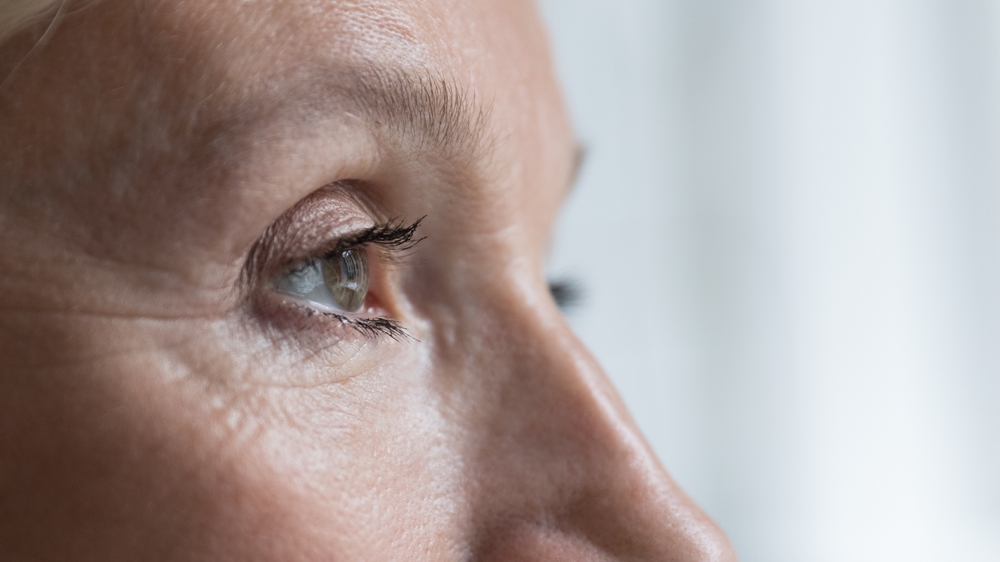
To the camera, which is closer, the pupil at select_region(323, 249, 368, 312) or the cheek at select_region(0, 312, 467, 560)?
the cheek at select_region(0, 312, 467, 560)

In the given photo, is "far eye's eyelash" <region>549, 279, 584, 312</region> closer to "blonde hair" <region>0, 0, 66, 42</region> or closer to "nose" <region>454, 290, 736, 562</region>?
"nose" <region>454, 290, 736, 562</region>

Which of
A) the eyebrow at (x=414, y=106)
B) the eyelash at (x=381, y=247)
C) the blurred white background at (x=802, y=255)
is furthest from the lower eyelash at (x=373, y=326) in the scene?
the blurred white background at (x=802, y=255)

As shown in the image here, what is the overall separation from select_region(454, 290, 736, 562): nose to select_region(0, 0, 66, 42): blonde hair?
0.31 meters

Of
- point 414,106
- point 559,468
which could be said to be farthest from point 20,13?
point 559,468

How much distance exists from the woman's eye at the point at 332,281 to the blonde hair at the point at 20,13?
182 millimetres

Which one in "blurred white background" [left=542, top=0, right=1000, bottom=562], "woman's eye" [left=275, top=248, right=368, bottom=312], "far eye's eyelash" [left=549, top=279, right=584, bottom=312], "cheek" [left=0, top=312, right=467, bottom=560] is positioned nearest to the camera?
"cheek" [left=0, top=312, right=467, bottom=560]

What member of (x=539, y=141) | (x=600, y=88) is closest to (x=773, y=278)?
(x=600, y=88)

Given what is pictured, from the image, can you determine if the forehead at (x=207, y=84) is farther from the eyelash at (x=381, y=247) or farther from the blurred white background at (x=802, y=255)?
the blurred white background at (x=802, y=255)

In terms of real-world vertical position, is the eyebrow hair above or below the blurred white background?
below

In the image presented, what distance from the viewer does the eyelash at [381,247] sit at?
0.51 meters

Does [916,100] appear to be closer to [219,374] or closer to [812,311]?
[812,311]

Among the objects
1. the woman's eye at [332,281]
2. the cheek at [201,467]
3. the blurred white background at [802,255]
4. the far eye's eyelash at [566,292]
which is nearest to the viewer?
the cheek at [201,467]

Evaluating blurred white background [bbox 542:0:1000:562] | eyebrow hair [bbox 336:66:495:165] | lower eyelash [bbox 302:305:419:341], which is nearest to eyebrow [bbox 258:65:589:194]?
eyebrow hair [bbox 336:66:495:165]

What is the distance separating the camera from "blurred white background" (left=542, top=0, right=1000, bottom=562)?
5.96ft
